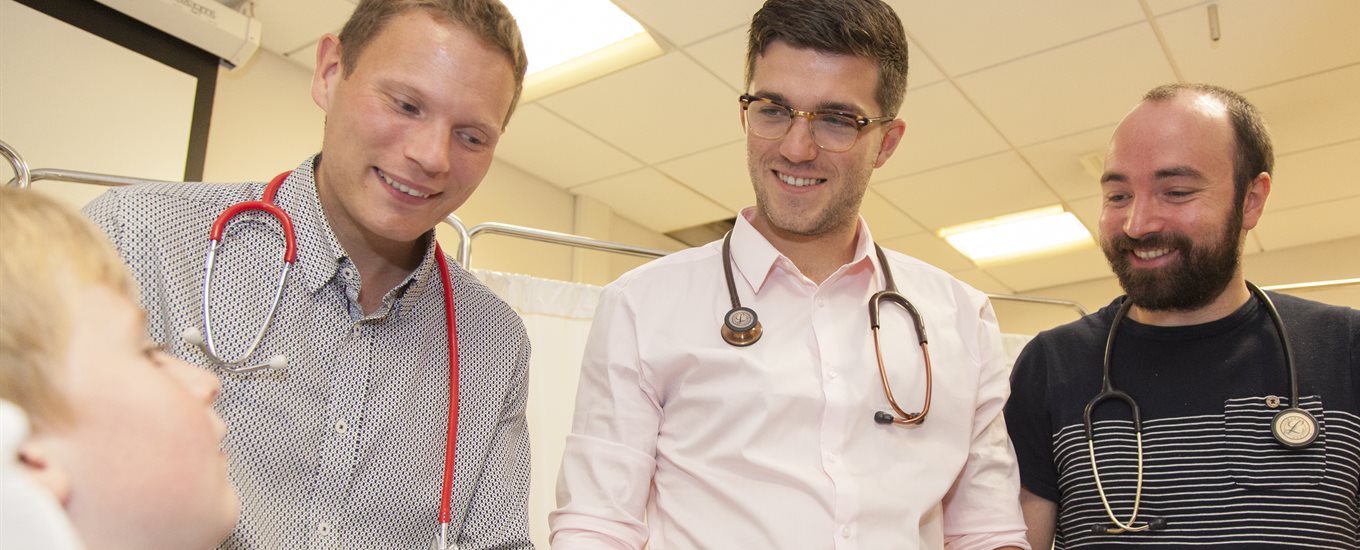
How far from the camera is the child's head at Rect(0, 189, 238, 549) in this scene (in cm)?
50

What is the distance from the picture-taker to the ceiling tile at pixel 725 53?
327 centimetres

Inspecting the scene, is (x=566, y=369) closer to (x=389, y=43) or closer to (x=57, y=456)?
(x=389, y=43)

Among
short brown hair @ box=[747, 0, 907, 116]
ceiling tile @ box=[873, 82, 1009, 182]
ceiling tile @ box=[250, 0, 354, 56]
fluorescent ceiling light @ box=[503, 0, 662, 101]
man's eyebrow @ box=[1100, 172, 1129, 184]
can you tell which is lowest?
man's eyebrow @ box=[1100, 172, 1129, 184]

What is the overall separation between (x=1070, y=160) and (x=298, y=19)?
326 centimetres

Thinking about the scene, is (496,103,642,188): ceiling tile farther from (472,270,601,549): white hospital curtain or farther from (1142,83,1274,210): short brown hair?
(1142,83,1274,210): short brown hair

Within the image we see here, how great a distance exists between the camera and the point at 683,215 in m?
5.21

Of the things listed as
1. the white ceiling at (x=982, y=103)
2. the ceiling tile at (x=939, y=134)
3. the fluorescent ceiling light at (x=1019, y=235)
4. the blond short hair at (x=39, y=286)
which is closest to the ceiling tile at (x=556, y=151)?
the white ceiling at (x=982, y=103)

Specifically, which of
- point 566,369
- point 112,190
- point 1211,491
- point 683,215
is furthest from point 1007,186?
point 112,190

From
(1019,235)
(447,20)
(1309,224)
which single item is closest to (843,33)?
(447,20)

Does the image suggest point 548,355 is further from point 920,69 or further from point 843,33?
point 920,69

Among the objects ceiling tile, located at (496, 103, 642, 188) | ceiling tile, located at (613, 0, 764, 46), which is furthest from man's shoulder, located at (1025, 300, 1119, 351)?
ceiling tile, located at (496, 103, 642, 188)

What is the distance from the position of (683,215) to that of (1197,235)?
367 cm

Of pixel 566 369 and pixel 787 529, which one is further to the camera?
pixel 566 369

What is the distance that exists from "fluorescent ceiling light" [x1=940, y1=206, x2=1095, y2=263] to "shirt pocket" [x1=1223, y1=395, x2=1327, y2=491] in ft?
12.0
